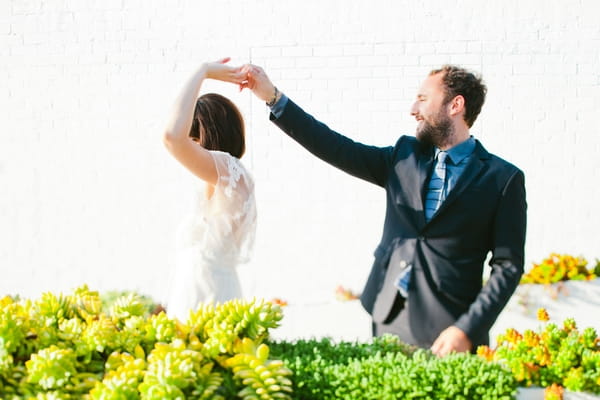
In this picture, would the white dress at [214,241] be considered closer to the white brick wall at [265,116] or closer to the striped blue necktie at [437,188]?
the striped blue necktie at [437,188]

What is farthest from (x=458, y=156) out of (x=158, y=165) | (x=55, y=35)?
(x=55, y=35)

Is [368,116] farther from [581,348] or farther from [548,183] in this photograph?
[581,348]

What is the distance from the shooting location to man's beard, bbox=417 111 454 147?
2.79 meters

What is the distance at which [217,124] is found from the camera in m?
3.00

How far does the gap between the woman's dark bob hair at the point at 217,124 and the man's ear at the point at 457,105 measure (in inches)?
33.7

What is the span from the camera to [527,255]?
18.3ft

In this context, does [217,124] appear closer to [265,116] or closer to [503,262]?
[503,262]

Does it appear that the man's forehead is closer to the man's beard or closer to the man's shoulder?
the man's beard

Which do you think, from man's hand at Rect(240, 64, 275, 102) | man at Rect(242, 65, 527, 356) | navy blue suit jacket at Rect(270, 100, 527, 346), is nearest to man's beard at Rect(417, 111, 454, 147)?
man at Rect(242, 65, 527, 356)

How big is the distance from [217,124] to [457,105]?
0.95 meters

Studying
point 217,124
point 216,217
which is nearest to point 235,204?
point 216,217

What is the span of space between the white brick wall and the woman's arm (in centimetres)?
275

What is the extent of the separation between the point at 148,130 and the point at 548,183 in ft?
9.97

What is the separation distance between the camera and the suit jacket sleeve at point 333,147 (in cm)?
282
